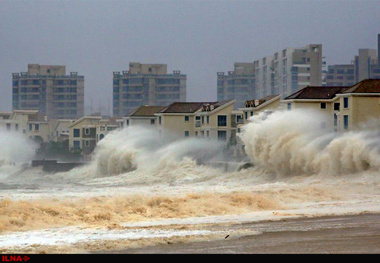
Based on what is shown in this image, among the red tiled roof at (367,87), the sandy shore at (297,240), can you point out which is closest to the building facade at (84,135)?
the red tiled roof at (367,87)

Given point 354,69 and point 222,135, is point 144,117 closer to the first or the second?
point 222,135

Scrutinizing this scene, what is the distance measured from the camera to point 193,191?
4528cm

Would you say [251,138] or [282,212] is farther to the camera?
[251,138]

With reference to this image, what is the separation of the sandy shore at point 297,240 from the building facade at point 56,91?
16428 centimetres

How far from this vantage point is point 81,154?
10681 centimetres

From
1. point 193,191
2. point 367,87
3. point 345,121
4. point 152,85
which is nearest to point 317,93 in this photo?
point 345,121

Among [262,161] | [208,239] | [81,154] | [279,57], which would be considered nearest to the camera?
[208,239]

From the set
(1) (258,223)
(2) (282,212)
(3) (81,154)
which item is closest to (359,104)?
(2) (282,212)

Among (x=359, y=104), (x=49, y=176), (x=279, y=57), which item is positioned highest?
(x=279, y=57)

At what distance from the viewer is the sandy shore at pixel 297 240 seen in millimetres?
22656

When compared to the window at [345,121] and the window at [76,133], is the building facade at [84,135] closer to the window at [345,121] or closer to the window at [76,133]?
the window at [76,133]
